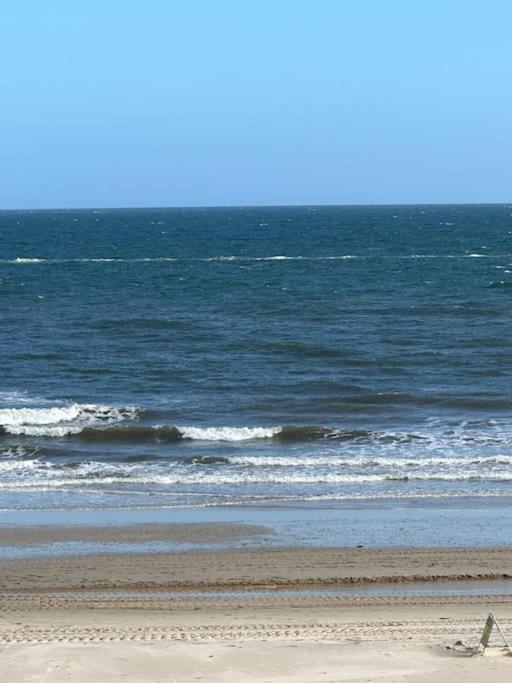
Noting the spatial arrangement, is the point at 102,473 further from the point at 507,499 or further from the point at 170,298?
the point at 170,298

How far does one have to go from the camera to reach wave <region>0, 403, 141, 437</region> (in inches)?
1093

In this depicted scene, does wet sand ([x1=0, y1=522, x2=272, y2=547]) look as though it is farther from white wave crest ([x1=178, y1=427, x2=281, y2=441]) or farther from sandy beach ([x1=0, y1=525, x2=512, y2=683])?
white wave crest ([x1=178, y1=427, x2=281, y2=441])

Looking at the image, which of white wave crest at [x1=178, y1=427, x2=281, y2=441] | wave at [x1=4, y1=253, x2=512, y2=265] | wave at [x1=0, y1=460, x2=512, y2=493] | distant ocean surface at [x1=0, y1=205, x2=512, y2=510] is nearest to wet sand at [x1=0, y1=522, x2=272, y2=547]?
distant ocean surface at [x1=0, y1=205, x2=512, y2=510]

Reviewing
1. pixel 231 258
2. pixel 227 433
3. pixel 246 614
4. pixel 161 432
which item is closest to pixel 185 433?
pixel 161 432

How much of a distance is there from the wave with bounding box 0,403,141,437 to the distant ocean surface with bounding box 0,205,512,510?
67 mm

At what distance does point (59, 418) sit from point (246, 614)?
15.7m

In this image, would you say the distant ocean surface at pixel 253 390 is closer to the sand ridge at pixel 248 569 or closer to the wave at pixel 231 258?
the sand ridge at pixel 248 569

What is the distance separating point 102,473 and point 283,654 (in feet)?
39.3

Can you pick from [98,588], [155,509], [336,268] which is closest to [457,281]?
[336,268]

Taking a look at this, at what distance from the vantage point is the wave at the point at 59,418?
2775cm

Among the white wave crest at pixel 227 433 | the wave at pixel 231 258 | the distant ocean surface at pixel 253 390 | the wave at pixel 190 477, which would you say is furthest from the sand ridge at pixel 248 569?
the wave at pixel 231 258

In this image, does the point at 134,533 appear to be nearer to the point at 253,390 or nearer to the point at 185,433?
the point at 185,433

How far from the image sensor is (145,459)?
25.1 meters

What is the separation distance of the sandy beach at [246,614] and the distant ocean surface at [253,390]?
397 centimetres
